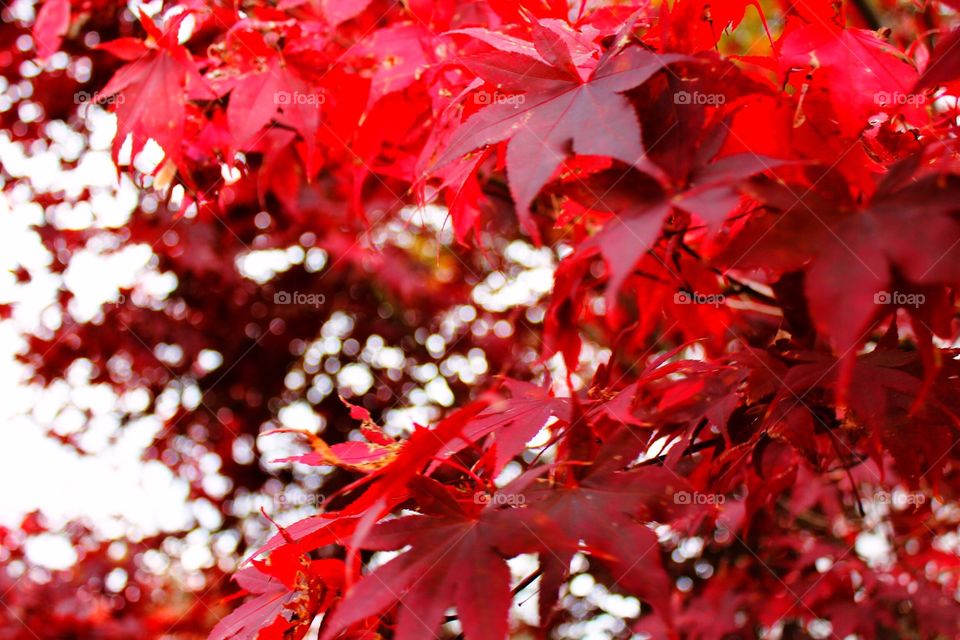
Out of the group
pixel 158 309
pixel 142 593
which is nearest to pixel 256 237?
pixel 158 309

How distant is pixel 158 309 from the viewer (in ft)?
11.4

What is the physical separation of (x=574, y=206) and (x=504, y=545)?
0.57 meters

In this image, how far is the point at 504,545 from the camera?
2.64ft

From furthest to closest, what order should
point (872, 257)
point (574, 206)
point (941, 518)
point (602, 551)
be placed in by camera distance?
point (941, 518) < point (574, 206) < point (602, 551) < point (872, 257)

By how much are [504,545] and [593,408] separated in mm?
294

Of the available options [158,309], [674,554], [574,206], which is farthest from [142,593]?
[574,206]

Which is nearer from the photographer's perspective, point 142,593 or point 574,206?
point 574,206

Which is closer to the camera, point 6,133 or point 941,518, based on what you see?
point 941,518

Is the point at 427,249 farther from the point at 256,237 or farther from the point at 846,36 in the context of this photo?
the point at 846,36

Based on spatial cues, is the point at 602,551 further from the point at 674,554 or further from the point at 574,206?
the point at 674,554

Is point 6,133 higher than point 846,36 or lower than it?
lower

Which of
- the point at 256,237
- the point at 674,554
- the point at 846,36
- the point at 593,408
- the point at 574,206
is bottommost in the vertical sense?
the point at 674,554

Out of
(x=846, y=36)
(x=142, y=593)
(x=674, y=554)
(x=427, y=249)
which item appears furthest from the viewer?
(x=427, y=249)

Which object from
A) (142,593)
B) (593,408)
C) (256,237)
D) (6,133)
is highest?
(593,408)
